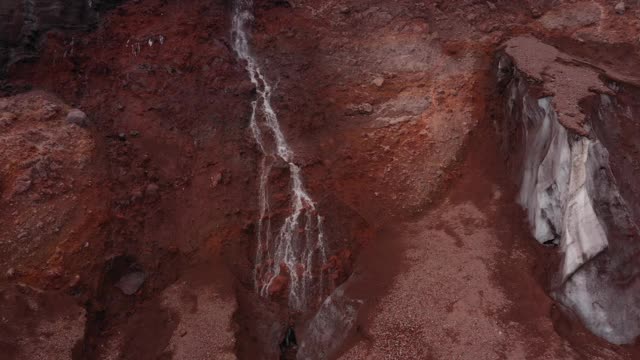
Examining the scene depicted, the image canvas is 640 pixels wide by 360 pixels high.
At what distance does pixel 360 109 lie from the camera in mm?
14406

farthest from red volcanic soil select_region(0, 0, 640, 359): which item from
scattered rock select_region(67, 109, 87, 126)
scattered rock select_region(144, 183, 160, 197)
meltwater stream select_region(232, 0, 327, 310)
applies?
meltwater stream select_region(232, 0, 327, 310)

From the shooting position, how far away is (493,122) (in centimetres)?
1375

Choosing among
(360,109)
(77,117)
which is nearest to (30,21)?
(77,117)

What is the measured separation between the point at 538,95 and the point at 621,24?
Result: 460cm

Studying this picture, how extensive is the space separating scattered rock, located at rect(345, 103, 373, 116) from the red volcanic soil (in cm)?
5

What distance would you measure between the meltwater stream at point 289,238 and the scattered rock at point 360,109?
209cm

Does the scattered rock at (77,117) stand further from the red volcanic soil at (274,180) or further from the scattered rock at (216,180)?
the scattered rock at (216,180)

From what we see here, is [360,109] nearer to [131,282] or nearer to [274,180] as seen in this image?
[274,180]

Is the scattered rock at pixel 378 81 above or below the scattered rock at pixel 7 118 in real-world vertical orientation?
below

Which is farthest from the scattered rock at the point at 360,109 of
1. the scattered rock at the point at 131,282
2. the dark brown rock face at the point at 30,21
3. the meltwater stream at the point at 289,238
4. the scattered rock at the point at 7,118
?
the scattered rock at the point at 7,118

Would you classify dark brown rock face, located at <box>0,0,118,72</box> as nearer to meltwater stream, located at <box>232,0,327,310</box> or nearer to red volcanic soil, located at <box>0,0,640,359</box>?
red volcanic soil, located at <box>0,0,640,359</box>

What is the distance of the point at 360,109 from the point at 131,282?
7.66m

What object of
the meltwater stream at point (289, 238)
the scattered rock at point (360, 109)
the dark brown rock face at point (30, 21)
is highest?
the dark brown rock face at point (30, 21)

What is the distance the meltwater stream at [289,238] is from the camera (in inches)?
473
